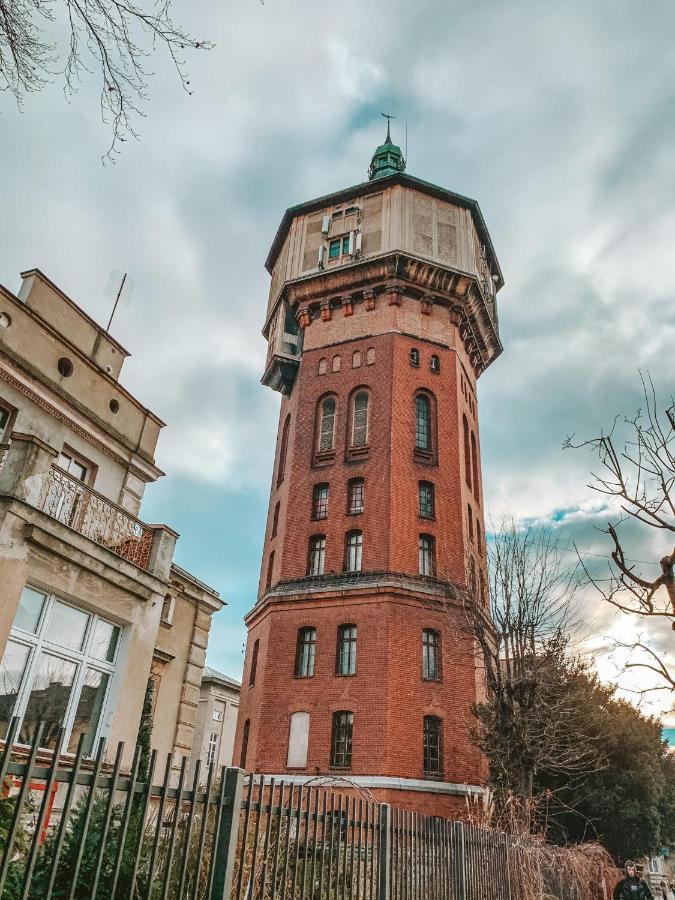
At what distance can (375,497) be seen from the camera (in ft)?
95.3

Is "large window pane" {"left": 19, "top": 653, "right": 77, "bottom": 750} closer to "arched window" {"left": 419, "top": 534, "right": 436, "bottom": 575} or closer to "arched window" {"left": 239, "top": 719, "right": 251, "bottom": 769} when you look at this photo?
"arched window" {"left": 239, "top": 719, "right": 251, "bottom": 769}

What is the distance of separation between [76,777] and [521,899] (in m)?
10.5

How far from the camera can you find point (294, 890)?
5.72 metres

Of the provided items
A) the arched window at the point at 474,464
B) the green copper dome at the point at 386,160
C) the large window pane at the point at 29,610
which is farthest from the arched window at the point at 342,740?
the green copper dome at the point at 386,160

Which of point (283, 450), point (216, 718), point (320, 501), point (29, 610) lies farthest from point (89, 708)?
point (216, 718)

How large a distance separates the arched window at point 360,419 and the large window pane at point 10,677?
903 inches

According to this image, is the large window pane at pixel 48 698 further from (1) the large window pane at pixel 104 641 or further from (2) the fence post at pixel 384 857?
(2) the fence post at pixel 384 857

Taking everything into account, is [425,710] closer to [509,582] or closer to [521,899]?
[509,582]

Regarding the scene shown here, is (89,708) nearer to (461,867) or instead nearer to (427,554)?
(461,867)

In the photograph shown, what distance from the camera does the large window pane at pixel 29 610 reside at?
8.85 m

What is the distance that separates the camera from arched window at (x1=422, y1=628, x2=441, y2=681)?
25.8 meters

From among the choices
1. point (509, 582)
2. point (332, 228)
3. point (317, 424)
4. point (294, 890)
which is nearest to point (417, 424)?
point (317, 424)

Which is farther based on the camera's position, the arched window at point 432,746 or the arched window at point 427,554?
the arched window at point 427,554

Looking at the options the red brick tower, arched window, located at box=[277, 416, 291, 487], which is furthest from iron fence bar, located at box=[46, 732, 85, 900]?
arched window, located at box=[277, 416, 291, 487]
